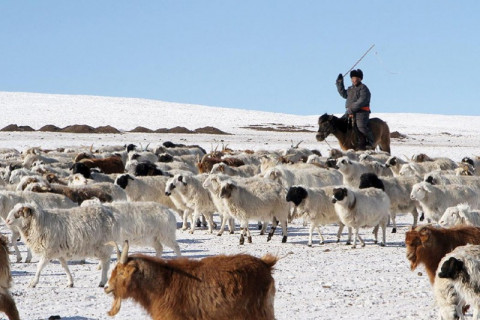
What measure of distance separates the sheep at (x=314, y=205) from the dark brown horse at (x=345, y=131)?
852 centimetres

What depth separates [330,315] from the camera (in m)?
9.07

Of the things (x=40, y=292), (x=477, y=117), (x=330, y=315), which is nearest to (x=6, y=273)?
(x=40, y=292)

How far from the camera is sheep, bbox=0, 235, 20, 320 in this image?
8062mm

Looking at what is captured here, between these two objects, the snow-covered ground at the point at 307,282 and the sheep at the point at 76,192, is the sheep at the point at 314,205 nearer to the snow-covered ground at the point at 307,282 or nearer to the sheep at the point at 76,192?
the snow-covered ground at the point at 307,282

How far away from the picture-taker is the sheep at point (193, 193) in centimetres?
1741

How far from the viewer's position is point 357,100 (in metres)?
24.8

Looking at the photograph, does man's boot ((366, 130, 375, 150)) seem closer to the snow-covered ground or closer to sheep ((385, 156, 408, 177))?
sheep ((385, 156, 408, 177))

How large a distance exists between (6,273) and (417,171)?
48.6ft

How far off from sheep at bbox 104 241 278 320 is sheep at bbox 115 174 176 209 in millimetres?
11010

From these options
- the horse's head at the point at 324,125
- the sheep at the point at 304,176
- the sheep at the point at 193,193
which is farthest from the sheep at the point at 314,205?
the horse's head at the point at 324,125

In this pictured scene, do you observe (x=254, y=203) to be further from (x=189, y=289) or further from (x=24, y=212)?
(x=189, y=289)

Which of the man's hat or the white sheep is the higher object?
the man's hat

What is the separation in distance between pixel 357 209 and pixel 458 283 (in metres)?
7.18

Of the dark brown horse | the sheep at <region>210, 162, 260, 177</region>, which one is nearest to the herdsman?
the dark brown horse
